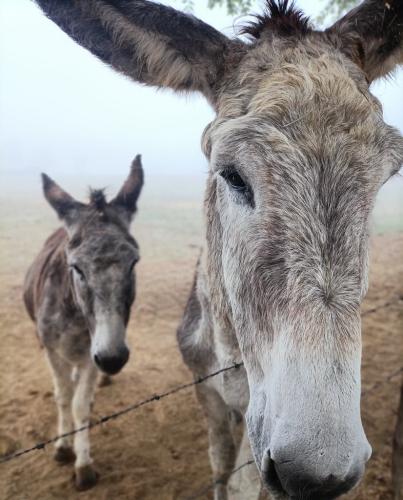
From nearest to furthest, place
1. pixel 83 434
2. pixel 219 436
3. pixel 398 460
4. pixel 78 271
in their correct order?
1. pixel 219 436
2. pixel 398 460
3. pixel 78 271
4. pixel 83 434

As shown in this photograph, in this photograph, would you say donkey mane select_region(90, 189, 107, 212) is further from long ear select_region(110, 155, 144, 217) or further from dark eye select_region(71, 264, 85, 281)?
dark eye select_region(71, 264, 85, 281)

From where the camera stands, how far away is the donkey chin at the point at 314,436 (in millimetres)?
1338

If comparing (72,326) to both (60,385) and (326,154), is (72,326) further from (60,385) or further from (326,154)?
(326,154)

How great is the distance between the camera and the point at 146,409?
545cm

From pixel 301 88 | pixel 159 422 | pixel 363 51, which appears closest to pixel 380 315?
pixel 159 422

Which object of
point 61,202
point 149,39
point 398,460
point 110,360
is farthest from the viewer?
point 61,202

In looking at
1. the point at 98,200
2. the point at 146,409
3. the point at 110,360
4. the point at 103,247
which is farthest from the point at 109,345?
the point at 146,409

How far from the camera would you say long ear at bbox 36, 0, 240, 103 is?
7.19 feet

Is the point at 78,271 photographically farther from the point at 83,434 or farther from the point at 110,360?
the point at 83,434

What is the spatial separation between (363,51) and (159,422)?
452 cm

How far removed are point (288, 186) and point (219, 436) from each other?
2.51 metres

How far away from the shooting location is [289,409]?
4.56 ft

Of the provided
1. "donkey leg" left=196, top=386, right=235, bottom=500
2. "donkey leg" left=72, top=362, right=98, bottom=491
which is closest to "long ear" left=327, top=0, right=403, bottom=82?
"donkey leg" left=196, top=386, right=235, bottom=500

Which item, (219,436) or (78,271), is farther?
(78,271)
